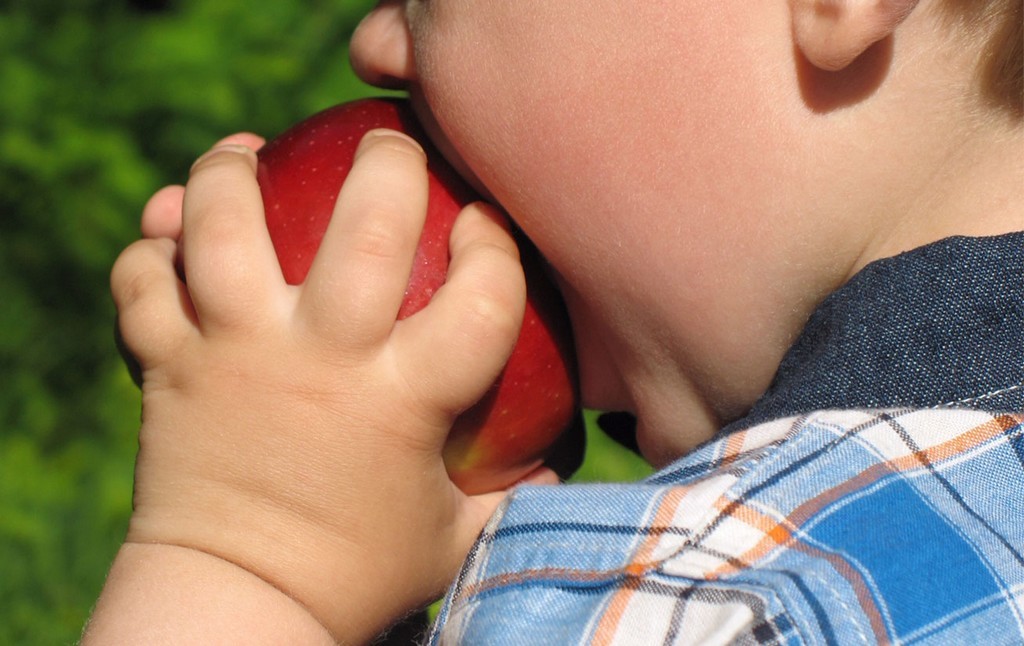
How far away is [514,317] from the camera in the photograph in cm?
131

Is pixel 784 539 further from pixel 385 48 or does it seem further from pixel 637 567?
pixel 385 48

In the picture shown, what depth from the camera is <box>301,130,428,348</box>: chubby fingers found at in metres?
1.24

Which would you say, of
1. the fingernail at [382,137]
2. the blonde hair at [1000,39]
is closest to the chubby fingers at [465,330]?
the fingernail at [382,137]

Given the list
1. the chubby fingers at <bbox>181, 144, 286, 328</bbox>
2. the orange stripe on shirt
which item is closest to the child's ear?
the orange stripe on shirt

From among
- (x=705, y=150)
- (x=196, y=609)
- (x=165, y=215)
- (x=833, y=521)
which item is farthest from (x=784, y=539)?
(x=165, y=215)

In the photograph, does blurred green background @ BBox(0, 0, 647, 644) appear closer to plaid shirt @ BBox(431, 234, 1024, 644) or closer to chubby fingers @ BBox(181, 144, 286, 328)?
chubby fingers @ BBox(181, 144, 286, 328)

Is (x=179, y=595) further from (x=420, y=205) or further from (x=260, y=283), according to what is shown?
(x=420, y=205)

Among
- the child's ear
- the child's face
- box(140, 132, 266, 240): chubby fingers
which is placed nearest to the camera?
the child's ear

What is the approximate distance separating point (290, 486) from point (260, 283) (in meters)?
0.21

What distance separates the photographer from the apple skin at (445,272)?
52.7 inches

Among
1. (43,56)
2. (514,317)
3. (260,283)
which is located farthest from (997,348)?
(43,56)

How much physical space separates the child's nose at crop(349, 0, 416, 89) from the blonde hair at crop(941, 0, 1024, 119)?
59cm

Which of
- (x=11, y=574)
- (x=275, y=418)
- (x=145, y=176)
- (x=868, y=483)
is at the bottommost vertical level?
(x=11, y=574)

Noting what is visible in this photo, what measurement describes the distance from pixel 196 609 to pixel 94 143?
1.69 metres
